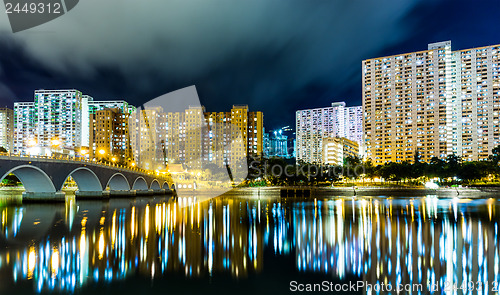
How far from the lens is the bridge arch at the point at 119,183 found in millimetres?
66875

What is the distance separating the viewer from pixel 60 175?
48312 mm

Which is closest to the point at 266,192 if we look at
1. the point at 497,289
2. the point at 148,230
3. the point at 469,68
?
the point at 148,230

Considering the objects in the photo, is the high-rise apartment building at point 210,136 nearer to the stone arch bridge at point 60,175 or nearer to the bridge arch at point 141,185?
the bridge arch at point 141,185

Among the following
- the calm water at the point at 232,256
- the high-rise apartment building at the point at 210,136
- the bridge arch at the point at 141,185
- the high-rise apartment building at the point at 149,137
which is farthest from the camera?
the high-rise apartment building at the point at 149,137

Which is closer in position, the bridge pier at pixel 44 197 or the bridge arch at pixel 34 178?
the bridge arch at pixel 34 178

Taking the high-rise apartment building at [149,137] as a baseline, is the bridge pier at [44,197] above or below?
below

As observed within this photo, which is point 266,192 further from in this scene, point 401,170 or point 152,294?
point 152,294

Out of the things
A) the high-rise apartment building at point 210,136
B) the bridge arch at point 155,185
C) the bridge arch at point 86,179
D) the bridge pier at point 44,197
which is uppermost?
the high-rise apartment building at point 210,136

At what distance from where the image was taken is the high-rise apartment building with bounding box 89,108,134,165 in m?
170

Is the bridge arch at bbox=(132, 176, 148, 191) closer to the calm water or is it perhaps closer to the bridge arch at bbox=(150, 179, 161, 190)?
the bridge arch at bbox=(150, 179, 161, 190)

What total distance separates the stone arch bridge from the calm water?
1485 centimetres

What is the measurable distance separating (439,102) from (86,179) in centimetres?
15076

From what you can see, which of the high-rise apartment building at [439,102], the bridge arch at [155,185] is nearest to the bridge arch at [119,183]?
the bridge arch at [155,185]

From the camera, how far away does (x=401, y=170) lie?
4370 inches
